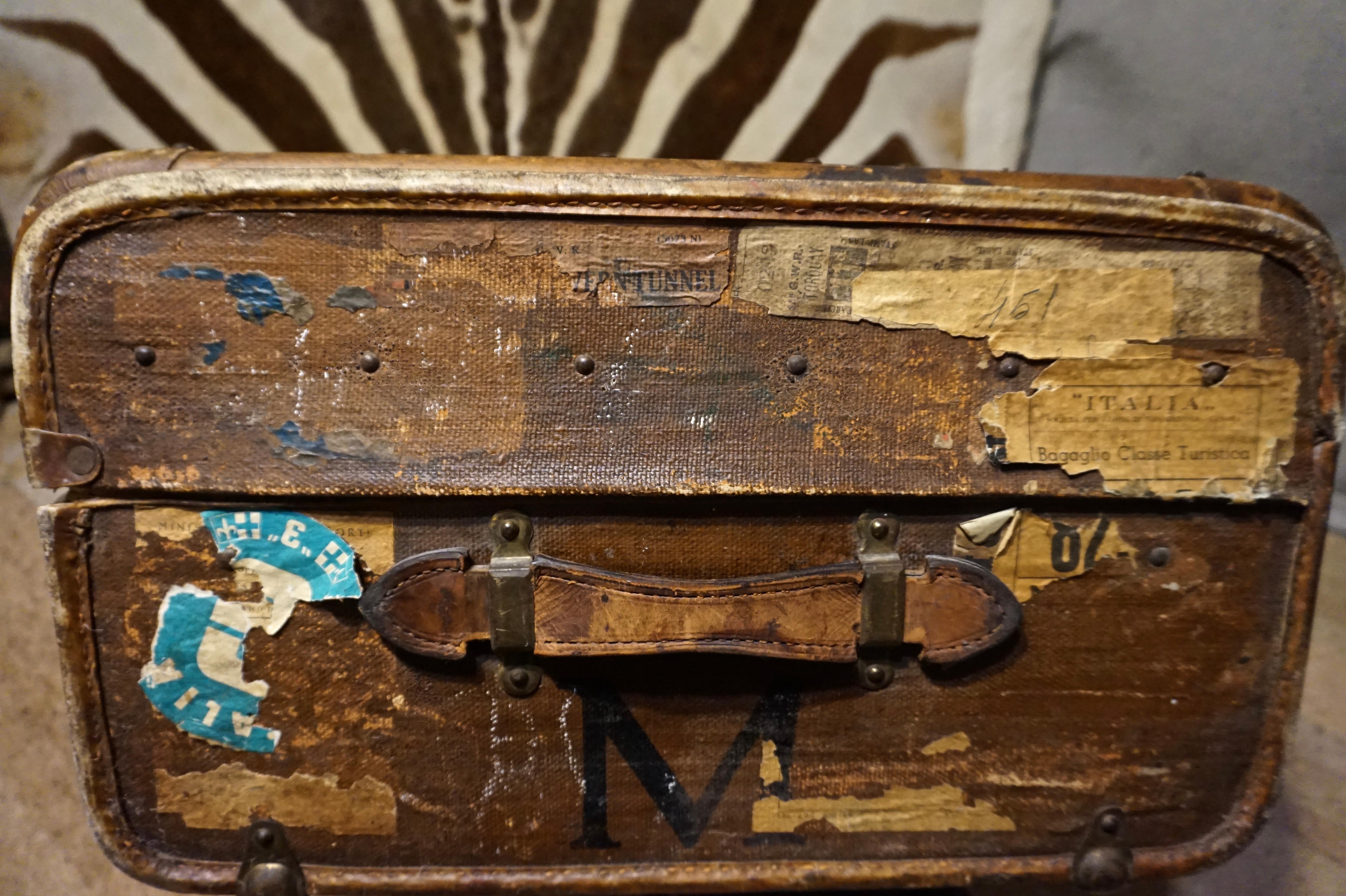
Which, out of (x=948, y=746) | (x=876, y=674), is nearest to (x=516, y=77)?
(x=876, y=674)

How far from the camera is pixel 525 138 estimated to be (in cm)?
108

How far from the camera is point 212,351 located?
607mm

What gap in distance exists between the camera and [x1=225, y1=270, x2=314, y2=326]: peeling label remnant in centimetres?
60

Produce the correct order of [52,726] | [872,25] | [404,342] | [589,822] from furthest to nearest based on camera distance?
1. [872,25]
2. [52,726]
3. [589,822]
4. [404,342]

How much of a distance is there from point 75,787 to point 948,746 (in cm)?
117

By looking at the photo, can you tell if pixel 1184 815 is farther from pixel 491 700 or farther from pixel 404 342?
pixel 404 342

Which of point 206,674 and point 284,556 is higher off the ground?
point 284,556

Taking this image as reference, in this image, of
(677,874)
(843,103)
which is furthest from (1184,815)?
(843,103)

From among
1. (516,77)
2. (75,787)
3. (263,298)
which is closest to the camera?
(263,298)

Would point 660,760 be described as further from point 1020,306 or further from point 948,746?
point 1020,306

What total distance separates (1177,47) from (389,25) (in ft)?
3.97

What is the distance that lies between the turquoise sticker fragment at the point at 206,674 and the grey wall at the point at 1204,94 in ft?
4.57

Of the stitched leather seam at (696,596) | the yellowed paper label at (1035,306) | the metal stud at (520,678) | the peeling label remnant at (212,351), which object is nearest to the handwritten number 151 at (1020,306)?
the yellowed paper label at (1035,306)

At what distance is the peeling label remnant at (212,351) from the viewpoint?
606 mm
